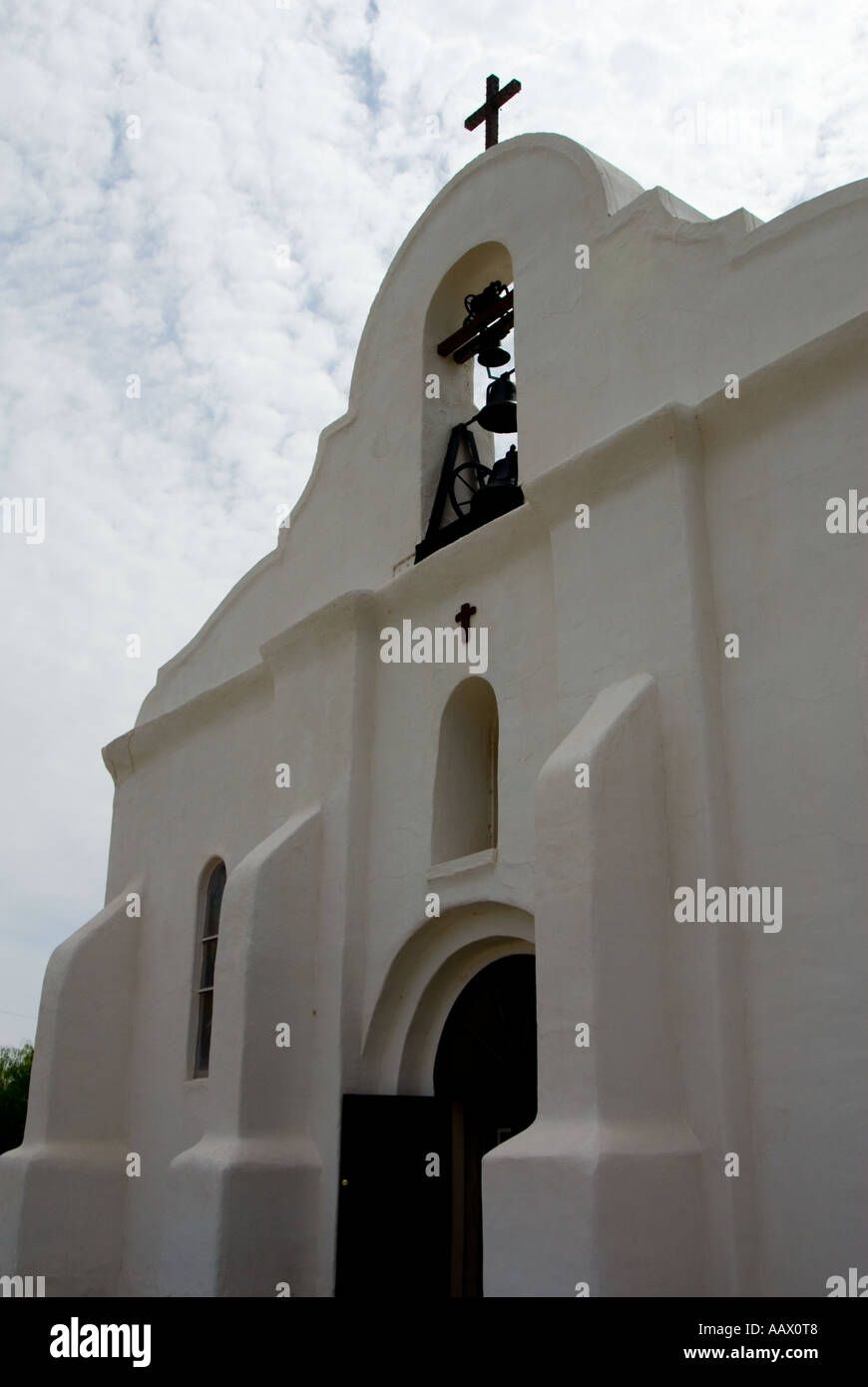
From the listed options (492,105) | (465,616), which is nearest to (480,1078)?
(465,616)

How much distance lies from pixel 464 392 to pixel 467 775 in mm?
3643

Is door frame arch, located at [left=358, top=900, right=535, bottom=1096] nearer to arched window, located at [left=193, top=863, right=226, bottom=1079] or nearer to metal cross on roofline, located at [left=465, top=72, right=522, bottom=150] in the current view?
arched window, located at [left=193, top=863, right=226, bottom=1079]

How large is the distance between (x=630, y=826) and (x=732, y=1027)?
1.15m

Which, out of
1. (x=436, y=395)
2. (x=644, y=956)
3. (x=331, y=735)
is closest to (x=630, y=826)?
(x=644, y=956)

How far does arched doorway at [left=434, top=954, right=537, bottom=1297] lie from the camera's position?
8.28 metres

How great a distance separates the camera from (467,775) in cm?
912

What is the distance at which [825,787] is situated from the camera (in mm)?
6562

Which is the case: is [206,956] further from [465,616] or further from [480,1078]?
[465,616]

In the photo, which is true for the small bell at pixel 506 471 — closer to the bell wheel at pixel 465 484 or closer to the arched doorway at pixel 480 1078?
the bell wheel at pixel 465 484

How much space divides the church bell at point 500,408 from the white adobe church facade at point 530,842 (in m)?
0.43

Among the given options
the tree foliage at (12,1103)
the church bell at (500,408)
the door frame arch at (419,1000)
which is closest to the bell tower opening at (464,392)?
the church bell at (500,408)

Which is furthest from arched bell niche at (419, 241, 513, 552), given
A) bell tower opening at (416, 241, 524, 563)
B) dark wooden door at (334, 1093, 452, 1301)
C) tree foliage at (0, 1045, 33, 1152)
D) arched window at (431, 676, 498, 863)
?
tree foliage at (0, 1045, 33, 1152)

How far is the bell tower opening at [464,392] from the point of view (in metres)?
10.3
